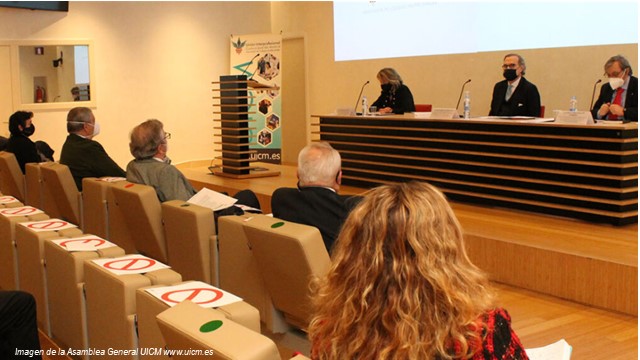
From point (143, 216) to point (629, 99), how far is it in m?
4.47

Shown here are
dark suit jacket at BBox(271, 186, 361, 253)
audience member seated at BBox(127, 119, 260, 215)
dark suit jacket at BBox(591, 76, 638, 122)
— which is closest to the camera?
dark suit jacket at BBox(271, 186, 361, 253)

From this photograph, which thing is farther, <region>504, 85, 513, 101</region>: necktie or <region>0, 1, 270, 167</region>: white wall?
<region>0, 1, 270, 167</region>: white wall

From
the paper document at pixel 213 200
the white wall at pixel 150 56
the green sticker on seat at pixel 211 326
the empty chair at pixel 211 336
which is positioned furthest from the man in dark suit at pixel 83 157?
the white wall at pixel 150 56

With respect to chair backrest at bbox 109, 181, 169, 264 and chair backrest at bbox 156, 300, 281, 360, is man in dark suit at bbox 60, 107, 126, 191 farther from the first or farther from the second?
chair backrest at bbox 156, 300, 281, 360

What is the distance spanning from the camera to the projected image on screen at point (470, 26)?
25.2 ft

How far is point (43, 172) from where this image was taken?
19.7 ft

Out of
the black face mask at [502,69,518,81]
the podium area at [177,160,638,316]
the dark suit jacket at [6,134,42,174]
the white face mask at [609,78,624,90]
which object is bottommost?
the podium area at [177,160,638,316]

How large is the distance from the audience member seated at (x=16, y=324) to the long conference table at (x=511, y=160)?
13.7ft

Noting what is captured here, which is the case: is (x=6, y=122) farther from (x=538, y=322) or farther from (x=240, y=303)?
(x=240, y=303)

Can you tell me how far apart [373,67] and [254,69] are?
2068 mm

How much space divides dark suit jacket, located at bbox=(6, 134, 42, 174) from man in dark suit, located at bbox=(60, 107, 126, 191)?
123 centimetres

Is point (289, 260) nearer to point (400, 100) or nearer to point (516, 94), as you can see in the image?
point (516, 94)

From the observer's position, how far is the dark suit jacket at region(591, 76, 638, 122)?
6.16 m

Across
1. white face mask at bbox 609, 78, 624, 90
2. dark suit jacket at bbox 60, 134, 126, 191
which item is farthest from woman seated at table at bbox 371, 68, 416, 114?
dark suit jacket at bbox 60, 134, 126, 191
